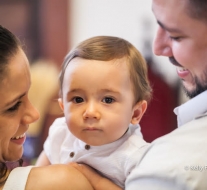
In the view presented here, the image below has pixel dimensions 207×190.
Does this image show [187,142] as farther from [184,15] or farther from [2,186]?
[2,186]

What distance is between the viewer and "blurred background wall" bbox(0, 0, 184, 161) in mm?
2875

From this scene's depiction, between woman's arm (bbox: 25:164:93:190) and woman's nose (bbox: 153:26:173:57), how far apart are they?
0.41 m

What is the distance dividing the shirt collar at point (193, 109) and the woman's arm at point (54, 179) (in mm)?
313

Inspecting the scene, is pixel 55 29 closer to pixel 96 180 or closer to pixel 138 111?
pixel 138 111

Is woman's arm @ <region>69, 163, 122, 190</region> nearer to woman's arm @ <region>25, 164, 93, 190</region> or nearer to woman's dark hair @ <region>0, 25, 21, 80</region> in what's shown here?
woman's arm @ <region>25, 164, 93, 190</region>

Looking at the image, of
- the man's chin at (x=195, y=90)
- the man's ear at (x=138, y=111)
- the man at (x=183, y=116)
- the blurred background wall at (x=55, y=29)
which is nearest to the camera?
the man at (x=183, y=116)

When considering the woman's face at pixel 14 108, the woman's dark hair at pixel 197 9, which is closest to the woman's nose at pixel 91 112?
the woman's face at pixel 14 108

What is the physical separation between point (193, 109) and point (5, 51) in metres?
0.48

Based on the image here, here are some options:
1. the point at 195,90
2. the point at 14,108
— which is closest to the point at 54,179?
the point at 14,108

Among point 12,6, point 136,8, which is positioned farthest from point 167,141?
point 12,6

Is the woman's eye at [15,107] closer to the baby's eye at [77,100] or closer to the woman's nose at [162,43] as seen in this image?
the baby's eye at [77,100]

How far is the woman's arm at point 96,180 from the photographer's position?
1.09 m

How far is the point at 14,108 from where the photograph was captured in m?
0.97

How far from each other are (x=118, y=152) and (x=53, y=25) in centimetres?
218
